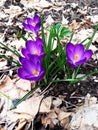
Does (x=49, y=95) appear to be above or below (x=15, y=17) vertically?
below

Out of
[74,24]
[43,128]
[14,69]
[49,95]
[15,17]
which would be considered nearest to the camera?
[43,128]

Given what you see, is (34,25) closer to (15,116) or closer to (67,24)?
(15,116)

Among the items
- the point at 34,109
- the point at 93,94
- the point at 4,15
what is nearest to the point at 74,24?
the point at 4,15

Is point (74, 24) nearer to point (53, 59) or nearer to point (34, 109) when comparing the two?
point (53, 59)

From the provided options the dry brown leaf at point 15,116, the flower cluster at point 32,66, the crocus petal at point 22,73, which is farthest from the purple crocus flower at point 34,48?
the dry brown leaf at point 15,116

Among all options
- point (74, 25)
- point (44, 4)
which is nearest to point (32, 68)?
Answer: point (74, 25)

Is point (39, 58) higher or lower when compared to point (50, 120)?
higher

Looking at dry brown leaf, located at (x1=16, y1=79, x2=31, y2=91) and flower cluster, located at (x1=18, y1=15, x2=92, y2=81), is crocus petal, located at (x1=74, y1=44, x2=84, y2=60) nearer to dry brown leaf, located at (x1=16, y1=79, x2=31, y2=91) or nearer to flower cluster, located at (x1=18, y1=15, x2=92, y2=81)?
flower cluster, located at (x1=18, y1=15, x2=92, y2=81)

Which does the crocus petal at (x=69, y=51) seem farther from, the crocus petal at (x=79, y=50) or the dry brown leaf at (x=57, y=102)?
the dry brown leaf at (x=57, y=102)
